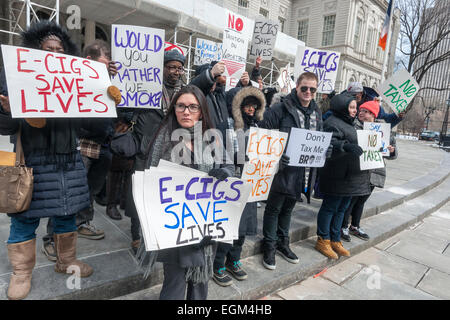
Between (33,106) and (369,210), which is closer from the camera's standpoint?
(33,106)

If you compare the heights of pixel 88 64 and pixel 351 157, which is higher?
pixel 88 64

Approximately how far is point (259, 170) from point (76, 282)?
5.62ft

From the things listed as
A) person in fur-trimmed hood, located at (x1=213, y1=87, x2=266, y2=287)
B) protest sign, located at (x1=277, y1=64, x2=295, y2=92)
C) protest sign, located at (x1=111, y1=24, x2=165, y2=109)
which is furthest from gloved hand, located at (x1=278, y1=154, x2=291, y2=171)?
protest sign, located at (x1=277, y1=64, x2=295, y2=92)

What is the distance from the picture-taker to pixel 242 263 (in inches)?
118

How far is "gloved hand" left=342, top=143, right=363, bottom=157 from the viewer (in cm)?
302

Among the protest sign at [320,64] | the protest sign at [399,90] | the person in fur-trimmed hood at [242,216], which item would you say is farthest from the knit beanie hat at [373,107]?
the person in fur-trimmed hood at [242,216]

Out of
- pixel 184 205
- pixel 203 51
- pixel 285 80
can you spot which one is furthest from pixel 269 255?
pixel 285 80

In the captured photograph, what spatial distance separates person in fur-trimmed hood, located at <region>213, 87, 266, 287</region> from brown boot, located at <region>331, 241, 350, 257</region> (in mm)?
1336

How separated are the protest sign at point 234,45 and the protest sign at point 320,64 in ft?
2.81

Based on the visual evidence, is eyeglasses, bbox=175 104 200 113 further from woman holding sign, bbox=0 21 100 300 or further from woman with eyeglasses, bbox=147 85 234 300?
woman holding sign, bbox=0 21 100 300

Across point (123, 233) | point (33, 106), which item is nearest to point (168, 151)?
point (33, 106)

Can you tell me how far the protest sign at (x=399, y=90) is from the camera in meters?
3.99
